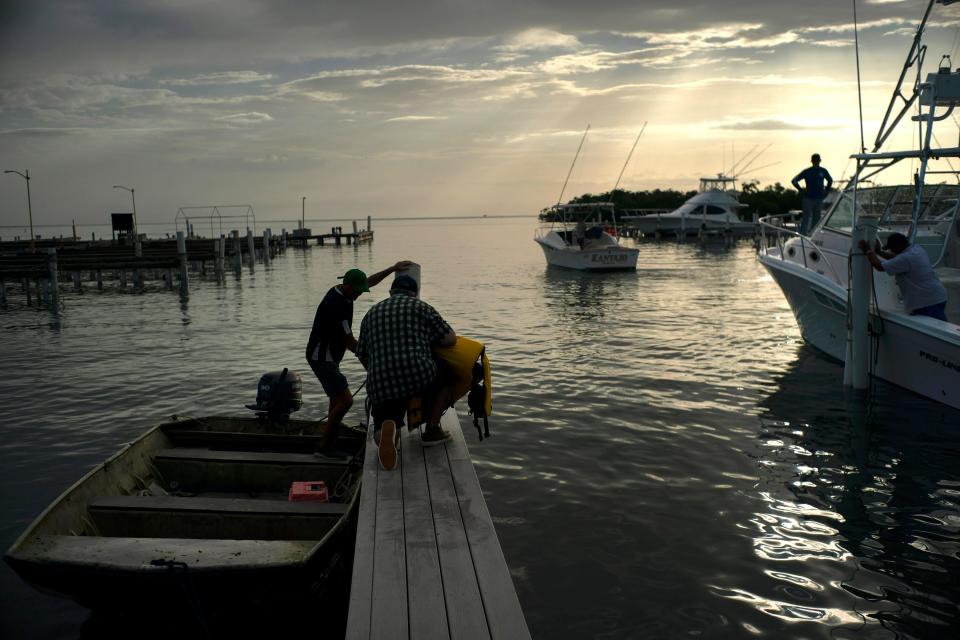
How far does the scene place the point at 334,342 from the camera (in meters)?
7.67

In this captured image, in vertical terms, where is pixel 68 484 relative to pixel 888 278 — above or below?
below

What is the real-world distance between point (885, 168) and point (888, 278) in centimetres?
317

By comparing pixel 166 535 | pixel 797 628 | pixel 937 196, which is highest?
pixel 937 196

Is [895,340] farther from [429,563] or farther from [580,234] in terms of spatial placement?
[580,234]

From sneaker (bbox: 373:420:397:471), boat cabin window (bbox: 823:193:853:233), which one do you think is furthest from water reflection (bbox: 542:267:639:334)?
sneaker (bbox: 373:420:397:471)

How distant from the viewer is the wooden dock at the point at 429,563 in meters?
3.79

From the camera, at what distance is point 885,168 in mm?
13641

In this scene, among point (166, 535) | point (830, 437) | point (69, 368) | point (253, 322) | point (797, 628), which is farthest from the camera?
point (253, 322)

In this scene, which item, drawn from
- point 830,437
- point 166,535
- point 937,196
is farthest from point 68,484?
point 937,196

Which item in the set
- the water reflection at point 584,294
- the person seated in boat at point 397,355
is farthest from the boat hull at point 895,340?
the person seated in boat at point 397,355

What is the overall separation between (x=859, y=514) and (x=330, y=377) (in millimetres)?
5443

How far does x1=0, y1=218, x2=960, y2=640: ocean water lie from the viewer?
18.8ft

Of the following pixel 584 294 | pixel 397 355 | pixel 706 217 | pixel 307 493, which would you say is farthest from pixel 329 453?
pixel 706 217

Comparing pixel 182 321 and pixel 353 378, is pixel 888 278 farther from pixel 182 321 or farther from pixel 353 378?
pixel 182 321
